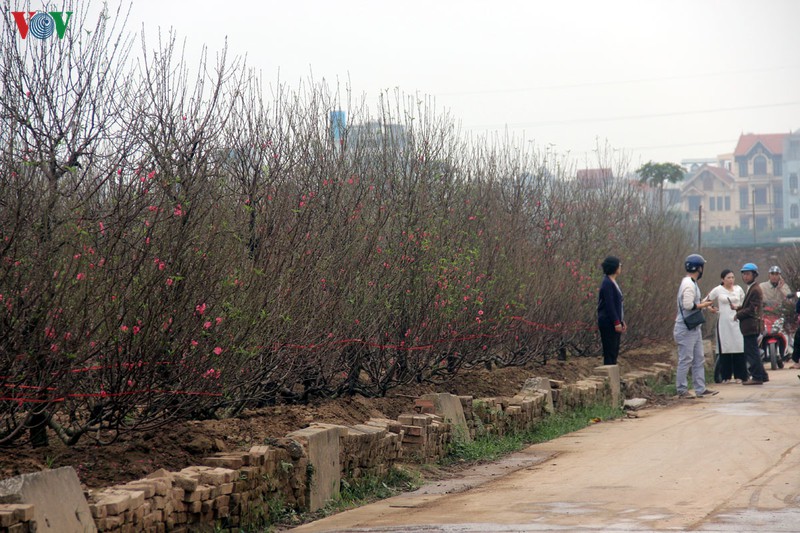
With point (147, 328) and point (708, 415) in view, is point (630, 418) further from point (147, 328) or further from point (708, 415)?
point (147, 328)

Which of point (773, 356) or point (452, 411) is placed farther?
point (773, 356)

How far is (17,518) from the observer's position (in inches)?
222

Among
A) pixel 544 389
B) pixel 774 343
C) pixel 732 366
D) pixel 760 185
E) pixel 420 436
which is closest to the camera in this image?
pixel 420 436

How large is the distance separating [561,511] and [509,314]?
29.0ft

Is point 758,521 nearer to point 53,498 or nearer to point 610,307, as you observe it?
point 53,498

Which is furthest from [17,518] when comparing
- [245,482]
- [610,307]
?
[610,307]

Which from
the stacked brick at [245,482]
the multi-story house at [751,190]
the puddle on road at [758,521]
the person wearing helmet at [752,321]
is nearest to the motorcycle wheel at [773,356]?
the person wearing helmet at [752,321]

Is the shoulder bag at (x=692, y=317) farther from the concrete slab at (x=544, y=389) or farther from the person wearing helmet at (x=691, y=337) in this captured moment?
the concrete slab at (x=544, y=389)

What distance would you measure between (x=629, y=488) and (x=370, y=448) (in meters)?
2.23

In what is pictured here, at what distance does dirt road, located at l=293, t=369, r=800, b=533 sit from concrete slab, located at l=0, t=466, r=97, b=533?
1.96 meters

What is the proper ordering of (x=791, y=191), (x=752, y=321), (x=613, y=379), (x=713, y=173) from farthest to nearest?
1. (x=713, y=173)
2. (x=791, y=191)
3. (x=752, y=321)
4. (x=613, y=379)

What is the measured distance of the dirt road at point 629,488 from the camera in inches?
293

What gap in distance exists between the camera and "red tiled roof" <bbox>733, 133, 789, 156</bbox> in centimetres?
13712

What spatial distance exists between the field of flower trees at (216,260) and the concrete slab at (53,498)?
3.29 feet
